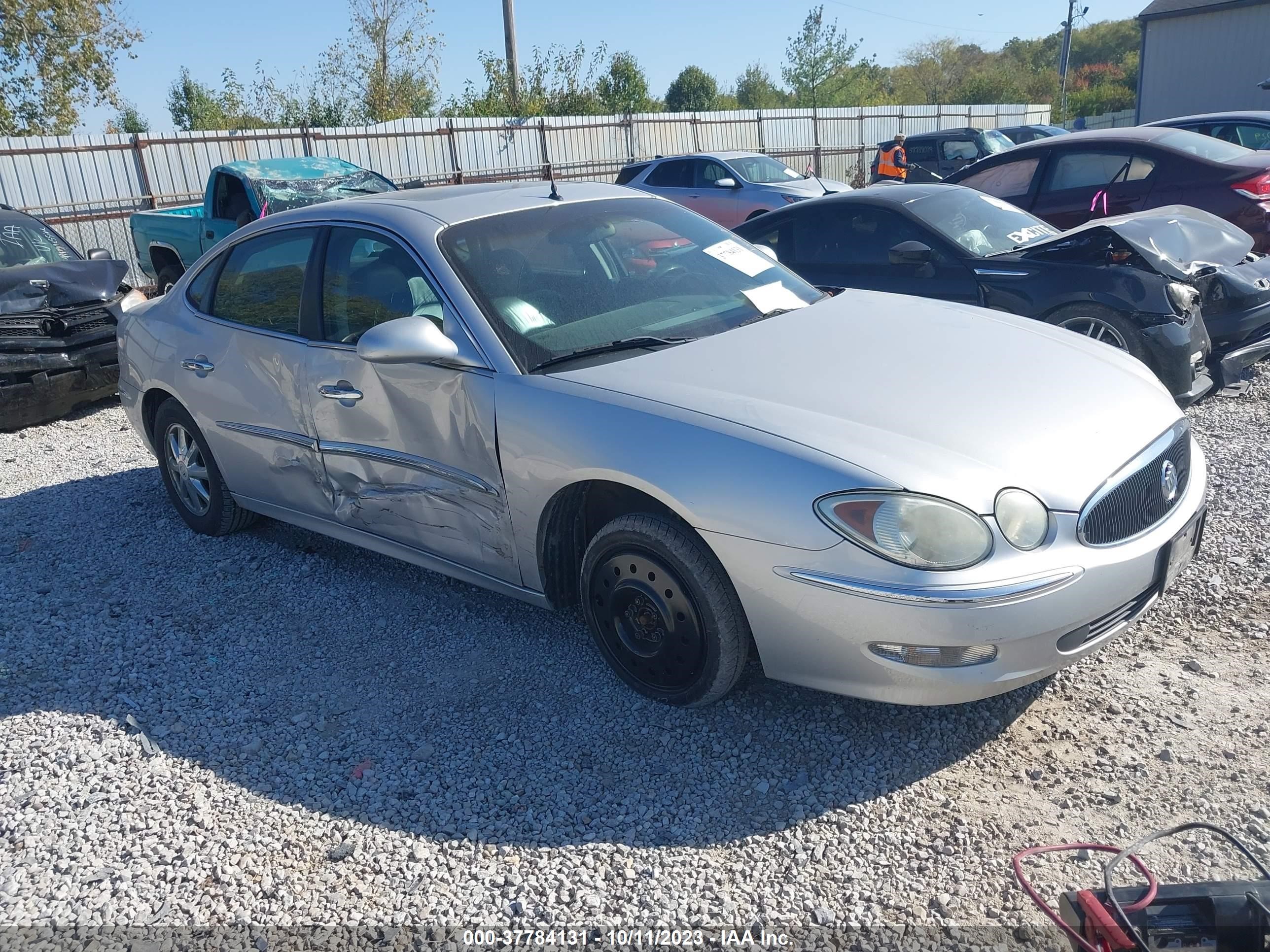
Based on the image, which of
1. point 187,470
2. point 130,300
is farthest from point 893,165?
point 187,470

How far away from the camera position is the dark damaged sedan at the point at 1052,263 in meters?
5.77

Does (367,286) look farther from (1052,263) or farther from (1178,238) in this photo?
(1178,238)

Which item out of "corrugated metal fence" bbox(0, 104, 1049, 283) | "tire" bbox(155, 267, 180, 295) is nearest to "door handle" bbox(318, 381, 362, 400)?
"tire" bbox(155, 267, 180, 295)

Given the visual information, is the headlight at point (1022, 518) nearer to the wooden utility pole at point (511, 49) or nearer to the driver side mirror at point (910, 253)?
the driver side mirror at point (910, 253)

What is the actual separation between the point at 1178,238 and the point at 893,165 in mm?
12551

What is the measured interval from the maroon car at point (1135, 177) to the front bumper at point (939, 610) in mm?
6093

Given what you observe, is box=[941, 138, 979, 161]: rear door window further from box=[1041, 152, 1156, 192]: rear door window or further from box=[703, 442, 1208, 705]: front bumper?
box=[703, 442, 1208, 705]: front bumper

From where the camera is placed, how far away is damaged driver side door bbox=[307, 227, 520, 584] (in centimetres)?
366

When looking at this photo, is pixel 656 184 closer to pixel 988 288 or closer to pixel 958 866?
pixel 988 288

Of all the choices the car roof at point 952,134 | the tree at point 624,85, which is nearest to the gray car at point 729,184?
the car roof at point 952,134

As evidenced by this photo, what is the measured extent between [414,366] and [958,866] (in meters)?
2.47

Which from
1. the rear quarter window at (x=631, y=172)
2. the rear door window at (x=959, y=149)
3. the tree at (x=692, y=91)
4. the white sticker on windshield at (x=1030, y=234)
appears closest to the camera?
the white sticker on windshield at (x=1030, y=234)

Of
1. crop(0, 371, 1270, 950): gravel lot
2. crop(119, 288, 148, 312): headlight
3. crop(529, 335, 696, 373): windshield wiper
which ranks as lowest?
crop(0, 371, 1270, 950): gravel lot

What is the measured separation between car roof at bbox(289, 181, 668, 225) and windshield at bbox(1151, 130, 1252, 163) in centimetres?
562
